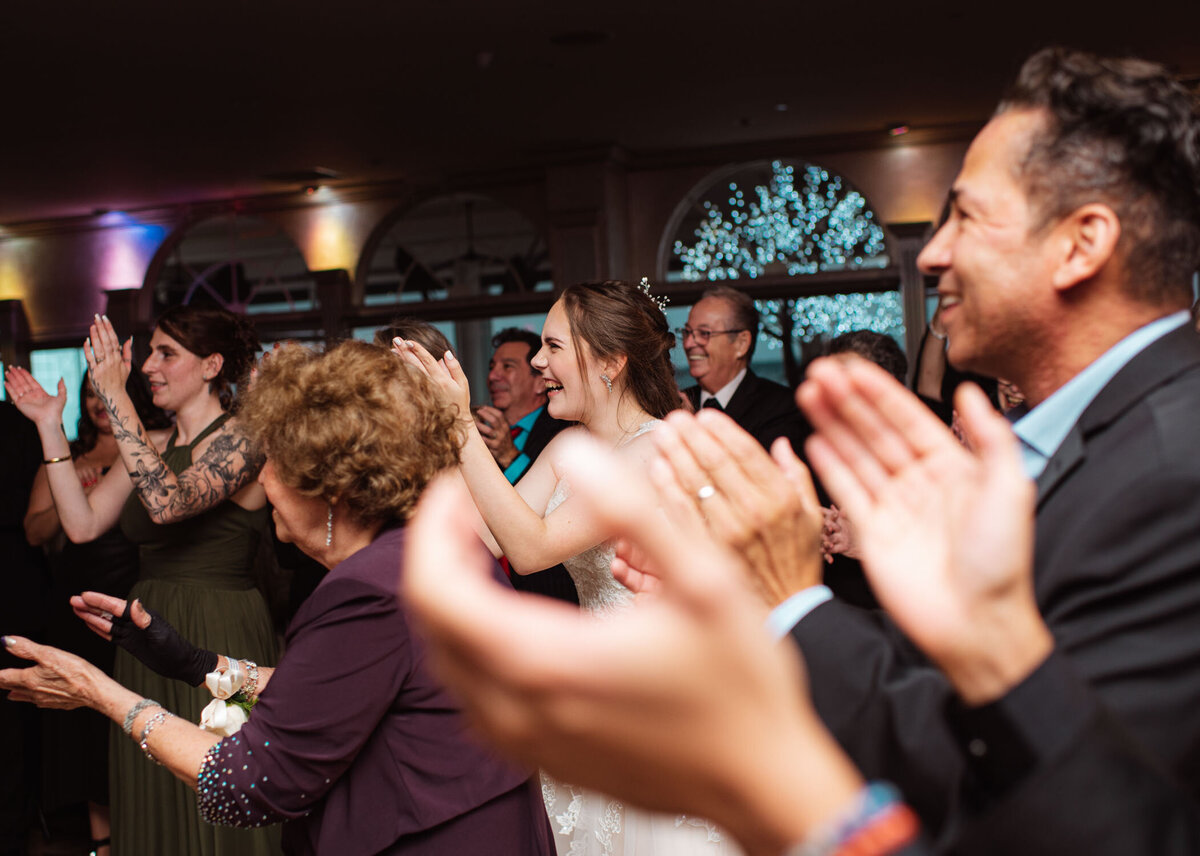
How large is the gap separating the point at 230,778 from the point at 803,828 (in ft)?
4.00

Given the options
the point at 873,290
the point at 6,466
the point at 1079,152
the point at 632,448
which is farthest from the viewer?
the point at 873,290

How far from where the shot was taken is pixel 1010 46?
20.1ft

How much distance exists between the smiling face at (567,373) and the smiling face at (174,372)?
3.97ft

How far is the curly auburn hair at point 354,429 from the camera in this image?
1628 millimetres

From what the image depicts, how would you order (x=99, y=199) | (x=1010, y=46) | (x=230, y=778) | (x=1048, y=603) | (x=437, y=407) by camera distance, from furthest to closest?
1. (x=99, y=199)
2. (x=1010, y=46)
3. (x=437, y=407)
4. (x=230, y=778)
5. (x=1048, y=603)

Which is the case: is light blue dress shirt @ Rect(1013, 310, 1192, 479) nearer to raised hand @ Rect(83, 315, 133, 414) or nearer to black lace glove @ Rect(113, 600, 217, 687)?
black lace glove @ Rect(113, 600, 217, 687)

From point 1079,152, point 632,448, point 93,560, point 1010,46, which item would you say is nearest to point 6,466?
point 93,560

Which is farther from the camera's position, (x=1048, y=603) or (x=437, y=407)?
(x=437, y=407)

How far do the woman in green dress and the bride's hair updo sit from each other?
996 mm

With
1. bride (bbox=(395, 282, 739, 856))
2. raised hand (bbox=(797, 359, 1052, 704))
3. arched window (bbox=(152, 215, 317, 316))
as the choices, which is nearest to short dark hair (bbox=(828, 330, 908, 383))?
bride (bbox=(395, 282, 739, 856))

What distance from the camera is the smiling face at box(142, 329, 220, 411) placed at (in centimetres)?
319

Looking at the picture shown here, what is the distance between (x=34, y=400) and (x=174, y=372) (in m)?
0.54

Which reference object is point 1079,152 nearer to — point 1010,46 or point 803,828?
point 803,828

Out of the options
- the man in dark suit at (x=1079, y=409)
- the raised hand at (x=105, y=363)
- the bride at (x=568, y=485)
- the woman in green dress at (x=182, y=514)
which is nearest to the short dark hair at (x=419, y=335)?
the woman in green dress at (x=182, y=514)
